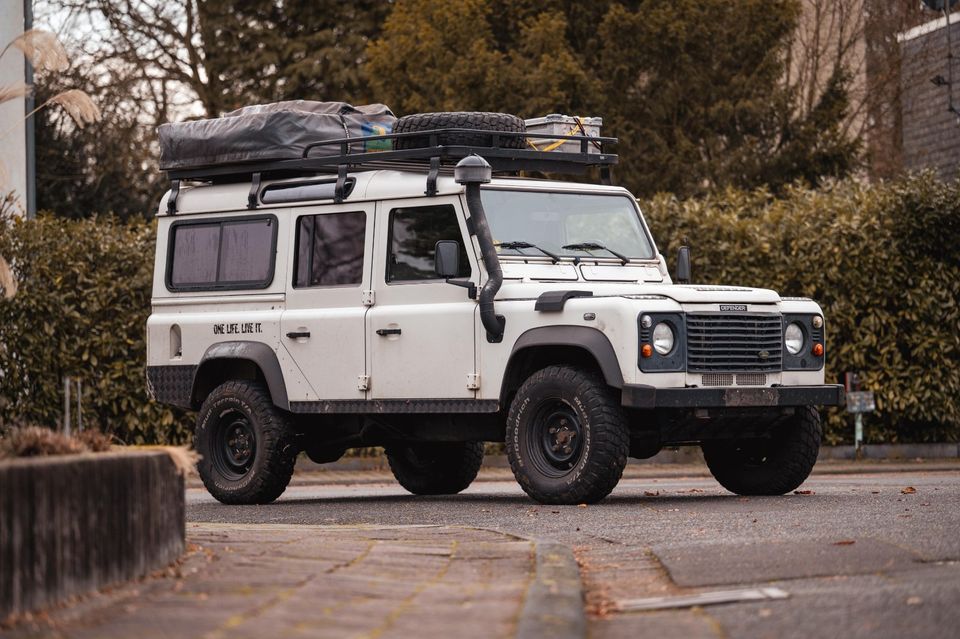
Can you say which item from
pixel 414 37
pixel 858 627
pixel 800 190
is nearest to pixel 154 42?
pixel 414 37

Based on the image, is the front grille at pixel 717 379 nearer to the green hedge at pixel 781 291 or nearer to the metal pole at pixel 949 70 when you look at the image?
the green hedge at pixel 781 291

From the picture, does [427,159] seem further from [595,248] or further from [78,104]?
[78,104]

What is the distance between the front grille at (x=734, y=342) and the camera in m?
11.8

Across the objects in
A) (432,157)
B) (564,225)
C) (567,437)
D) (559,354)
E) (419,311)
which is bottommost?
(567,437)

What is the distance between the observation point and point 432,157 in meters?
13.0

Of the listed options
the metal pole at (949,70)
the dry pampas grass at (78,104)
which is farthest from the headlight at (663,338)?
the metal pole at (949,70)

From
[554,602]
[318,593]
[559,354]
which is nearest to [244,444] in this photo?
[559,354]

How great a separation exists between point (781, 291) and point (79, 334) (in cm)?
781

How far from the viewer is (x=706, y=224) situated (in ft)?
63.9

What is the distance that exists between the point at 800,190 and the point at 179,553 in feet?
45.8

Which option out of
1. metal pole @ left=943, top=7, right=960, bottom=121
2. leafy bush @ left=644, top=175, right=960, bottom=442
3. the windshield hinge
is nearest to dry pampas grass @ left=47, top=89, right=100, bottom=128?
the windshield hinge

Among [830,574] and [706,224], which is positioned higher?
[706,224]

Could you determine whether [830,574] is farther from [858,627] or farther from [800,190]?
[800,190]

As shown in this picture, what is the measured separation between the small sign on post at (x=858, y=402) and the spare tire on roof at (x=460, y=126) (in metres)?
6.48
